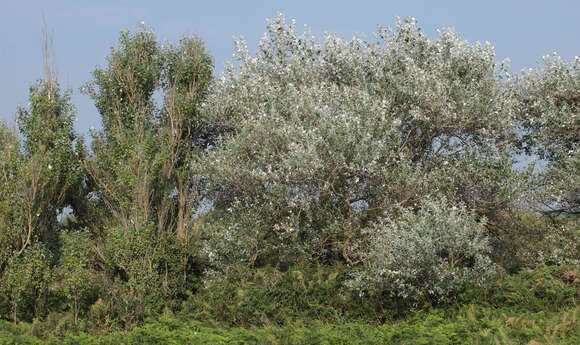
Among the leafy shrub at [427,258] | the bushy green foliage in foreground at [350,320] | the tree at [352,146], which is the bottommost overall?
the bushy green foliage in foreground at [350,320]

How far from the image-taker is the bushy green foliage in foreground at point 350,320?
11023 millimetres

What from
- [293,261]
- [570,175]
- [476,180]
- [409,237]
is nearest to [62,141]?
[293,261]

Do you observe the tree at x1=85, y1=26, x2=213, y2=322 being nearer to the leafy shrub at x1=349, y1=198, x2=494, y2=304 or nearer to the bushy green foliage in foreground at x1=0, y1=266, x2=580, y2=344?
the bushy green foliage in foreground at x1=0, y1=266, x2=580, y2=344

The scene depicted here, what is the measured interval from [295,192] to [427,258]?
4667mm

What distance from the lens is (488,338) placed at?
1071cm

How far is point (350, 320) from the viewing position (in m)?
16.0

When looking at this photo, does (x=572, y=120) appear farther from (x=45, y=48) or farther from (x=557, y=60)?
(x=45, y=48)

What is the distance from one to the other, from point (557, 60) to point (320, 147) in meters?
10.7

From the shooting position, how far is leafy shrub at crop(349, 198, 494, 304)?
48.7ft

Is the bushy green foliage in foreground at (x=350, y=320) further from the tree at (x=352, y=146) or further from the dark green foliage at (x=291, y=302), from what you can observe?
the tree at (x=352, y=146)

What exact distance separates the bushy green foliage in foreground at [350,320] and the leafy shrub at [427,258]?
0.59m

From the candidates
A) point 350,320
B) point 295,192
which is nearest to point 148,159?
point 295,192

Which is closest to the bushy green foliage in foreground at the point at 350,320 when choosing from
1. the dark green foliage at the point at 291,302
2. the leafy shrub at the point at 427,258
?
the dark green foliage at the point at 291,302

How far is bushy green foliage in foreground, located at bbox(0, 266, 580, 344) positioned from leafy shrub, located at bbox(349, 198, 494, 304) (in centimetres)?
59
